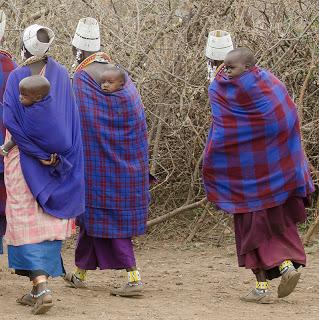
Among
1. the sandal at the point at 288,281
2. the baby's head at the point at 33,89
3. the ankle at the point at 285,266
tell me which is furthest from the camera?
the ankle at the point at 285,266

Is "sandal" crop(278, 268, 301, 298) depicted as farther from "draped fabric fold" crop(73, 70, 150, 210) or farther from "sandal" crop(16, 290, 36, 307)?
"sandal" crop(16, 290, 36, 307)

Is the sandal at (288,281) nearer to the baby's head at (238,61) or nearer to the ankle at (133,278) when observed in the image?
the ankle at (133,278)

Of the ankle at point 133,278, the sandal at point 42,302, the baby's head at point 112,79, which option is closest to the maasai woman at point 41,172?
the sandal at point 42,302

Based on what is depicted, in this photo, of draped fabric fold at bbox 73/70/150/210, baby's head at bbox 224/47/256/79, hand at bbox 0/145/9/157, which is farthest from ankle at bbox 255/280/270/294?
hand at bbox 0/145/9/157

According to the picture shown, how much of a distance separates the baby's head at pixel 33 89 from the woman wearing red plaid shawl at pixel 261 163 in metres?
1.26

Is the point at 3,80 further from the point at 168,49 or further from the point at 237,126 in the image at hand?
the point at 168,49

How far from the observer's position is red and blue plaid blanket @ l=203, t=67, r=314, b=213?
6.67 metres

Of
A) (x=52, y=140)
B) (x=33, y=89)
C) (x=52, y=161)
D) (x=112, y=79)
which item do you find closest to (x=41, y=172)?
(x=52, y=161)

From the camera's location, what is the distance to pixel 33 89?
6031 mm

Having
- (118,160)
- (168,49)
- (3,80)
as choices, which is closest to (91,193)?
(118,160)

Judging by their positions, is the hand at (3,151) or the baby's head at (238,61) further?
the baby's head at (238,61)

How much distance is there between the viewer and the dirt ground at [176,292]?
626 cm

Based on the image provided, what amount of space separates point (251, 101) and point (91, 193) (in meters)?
1.28

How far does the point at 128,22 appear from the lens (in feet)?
29.3
